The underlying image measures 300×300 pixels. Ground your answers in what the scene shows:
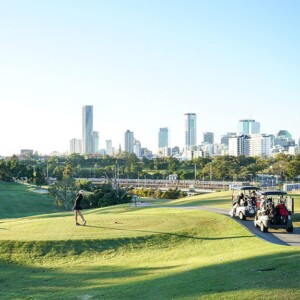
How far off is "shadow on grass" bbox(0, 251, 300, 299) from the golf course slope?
0.9 inches

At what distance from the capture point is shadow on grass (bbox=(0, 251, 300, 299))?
11922 millimetres

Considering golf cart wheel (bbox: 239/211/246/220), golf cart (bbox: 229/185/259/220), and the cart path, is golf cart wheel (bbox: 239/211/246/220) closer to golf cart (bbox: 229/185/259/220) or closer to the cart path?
golf cart (bbox: 229/185/259/220)

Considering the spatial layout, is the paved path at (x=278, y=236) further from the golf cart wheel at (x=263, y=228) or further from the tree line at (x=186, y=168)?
the tree line at (x=186, y=168)

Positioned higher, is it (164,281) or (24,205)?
(164,281)

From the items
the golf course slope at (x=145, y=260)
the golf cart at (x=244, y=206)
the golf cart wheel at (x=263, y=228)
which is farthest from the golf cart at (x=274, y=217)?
the golf cart at (x=244, y=206)

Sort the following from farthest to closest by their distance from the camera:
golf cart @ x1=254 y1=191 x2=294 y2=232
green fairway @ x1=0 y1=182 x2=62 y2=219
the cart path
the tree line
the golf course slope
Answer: the tree line
green fairway @ x1=0 y1=182 x2=62 y2=219
golf cart @ x1=254 y1=191 x2=294 y2=232
the cart path
the golf course slope

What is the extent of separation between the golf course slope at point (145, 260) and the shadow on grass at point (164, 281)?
23 mm

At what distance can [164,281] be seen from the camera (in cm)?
1412

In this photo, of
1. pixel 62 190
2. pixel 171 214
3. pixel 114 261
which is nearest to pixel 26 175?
pixel 62 190

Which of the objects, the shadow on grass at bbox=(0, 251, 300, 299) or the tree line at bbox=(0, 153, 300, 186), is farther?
the tree line at bbox=(0, 153, 300, 186)

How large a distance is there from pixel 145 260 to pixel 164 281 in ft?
15.2

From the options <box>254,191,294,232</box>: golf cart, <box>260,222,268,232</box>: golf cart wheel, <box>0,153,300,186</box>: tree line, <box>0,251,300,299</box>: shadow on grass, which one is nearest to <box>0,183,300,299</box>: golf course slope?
<box>0,251,300,299</box>: shadow on grass

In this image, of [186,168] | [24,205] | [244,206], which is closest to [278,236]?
[244,206]

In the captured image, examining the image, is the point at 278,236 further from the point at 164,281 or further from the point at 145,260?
the point at 164,281
